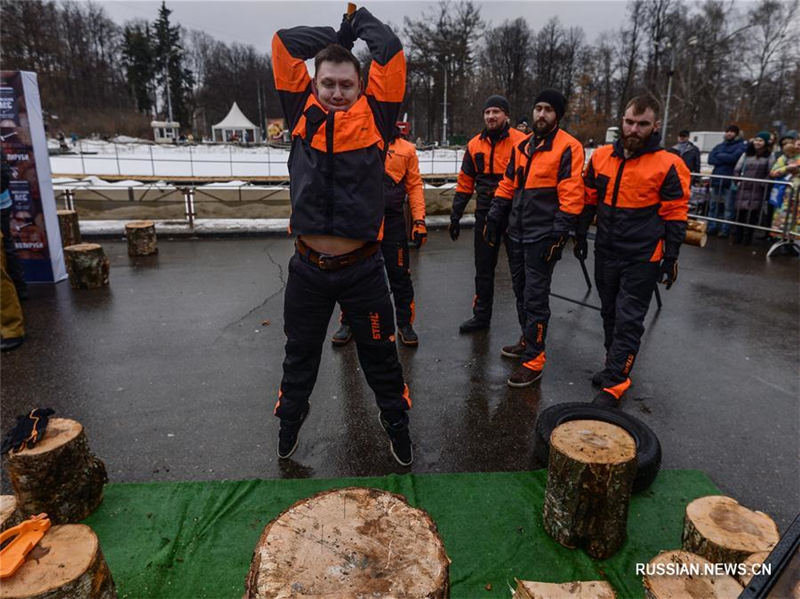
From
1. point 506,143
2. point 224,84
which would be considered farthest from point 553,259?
point 224,84

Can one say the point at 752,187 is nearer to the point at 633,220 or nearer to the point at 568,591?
the point at 633,220

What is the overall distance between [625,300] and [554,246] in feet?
2.15

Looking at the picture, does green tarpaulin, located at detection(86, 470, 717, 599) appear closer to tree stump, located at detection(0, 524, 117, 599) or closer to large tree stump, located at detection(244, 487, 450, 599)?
tree stump, located at detection(0, 524, 117, 599)

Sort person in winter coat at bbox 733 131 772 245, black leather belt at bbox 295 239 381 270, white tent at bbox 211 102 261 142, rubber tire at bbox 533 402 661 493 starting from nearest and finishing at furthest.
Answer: black leather belt at bbox 295 239 381 270
rubber tire at bbox 533 402 661 493
person in winter coat at bbox 733 131 772 245
white tent at bbox 211 102 261 142

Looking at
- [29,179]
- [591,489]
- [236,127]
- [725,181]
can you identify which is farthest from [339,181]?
[236,127]

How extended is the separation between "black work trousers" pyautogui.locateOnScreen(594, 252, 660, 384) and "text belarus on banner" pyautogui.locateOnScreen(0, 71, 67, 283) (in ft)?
21.8

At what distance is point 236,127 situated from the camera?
5259cm

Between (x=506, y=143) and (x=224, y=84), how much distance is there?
253ft

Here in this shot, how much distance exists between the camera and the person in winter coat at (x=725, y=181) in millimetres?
10445

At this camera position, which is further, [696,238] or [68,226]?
[68,226]

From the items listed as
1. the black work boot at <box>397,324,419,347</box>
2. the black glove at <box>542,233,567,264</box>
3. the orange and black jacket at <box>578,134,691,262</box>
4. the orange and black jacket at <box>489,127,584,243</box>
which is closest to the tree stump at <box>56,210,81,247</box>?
the black work boot at <box>397,324,419,347</box>

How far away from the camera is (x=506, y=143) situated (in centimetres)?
509

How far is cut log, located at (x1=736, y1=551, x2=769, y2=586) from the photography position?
6.45 feet

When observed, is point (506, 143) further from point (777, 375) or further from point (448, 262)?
point (448, 262)
